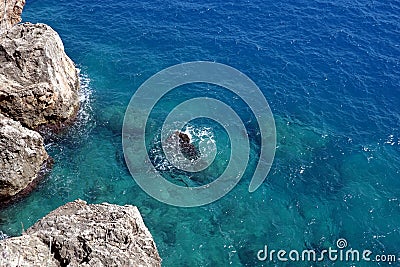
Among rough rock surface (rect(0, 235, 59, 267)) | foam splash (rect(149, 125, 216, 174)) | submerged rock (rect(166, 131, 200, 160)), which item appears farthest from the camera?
submerged rock (rect(166, 131, 200, 160))

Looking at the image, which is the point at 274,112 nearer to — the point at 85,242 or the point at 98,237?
the point at 98,237

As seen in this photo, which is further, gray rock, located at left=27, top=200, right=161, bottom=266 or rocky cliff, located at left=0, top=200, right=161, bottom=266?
gray rock, located at left=27, top=200, right=161, bottom=266

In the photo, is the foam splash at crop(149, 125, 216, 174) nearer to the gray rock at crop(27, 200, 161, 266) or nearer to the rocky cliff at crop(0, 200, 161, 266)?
the gray rock at crop(27, 200, 161, 266)

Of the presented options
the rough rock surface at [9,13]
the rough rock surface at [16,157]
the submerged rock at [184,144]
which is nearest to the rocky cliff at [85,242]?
the rough rock surface at [16,157]

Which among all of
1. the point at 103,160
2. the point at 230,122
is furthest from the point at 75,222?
the point at 230,122

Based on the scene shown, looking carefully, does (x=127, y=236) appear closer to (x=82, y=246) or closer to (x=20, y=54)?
(x=82, y=246)

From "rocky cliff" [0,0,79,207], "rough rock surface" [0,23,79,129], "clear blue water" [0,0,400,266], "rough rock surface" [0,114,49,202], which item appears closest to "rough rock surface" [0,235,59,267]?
"clear blue water" [0,0,400,266]

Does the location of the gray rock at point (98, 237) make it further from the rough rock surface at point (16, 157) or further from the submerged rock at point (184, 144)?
the submerged rock at point (184, 144)
